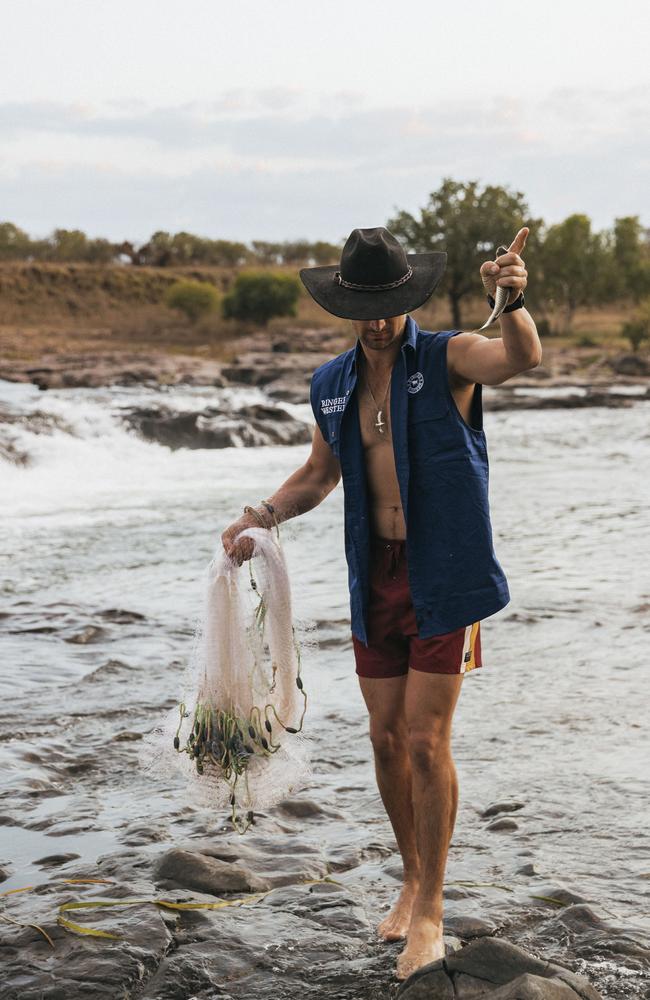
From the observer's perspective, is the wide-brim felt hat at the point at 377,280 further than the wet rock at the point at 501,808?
No

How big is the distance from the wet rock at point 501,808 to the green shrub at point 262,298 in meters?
63.7

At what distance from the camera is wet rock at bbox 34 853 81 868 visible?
4.65 metres

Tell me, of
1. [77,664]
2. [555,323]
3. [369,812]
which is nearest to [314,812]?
[369,812]

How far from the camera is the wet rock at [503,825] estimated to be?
495 centimetres

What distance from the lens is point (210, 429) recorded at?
25.3 meters

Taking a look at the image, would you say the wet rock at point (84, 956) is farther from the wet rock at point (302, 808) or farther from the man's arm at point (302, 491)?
the man's arm at point (302, 491)

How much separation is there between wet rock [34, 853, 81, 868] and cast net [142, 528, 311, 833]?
0.77m

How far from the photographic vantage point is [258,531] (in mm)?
4160

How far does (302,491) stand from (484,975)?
1695 mm

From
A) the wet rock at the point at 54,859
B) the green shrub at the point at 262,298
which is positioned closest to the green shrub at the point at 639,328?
the green shrub at the point at 262,298

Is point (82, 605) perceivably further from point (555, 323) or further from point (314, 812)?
point (555, 323)

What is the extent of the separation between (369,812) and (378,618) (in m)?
1.67

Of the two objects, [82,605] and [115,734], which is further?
[82,605]

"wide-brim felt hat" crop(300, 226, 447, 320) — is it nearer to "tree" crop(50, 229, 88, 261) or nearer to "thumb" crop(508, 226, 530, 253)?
"thumb" crop(508, 226, 530, 253)
